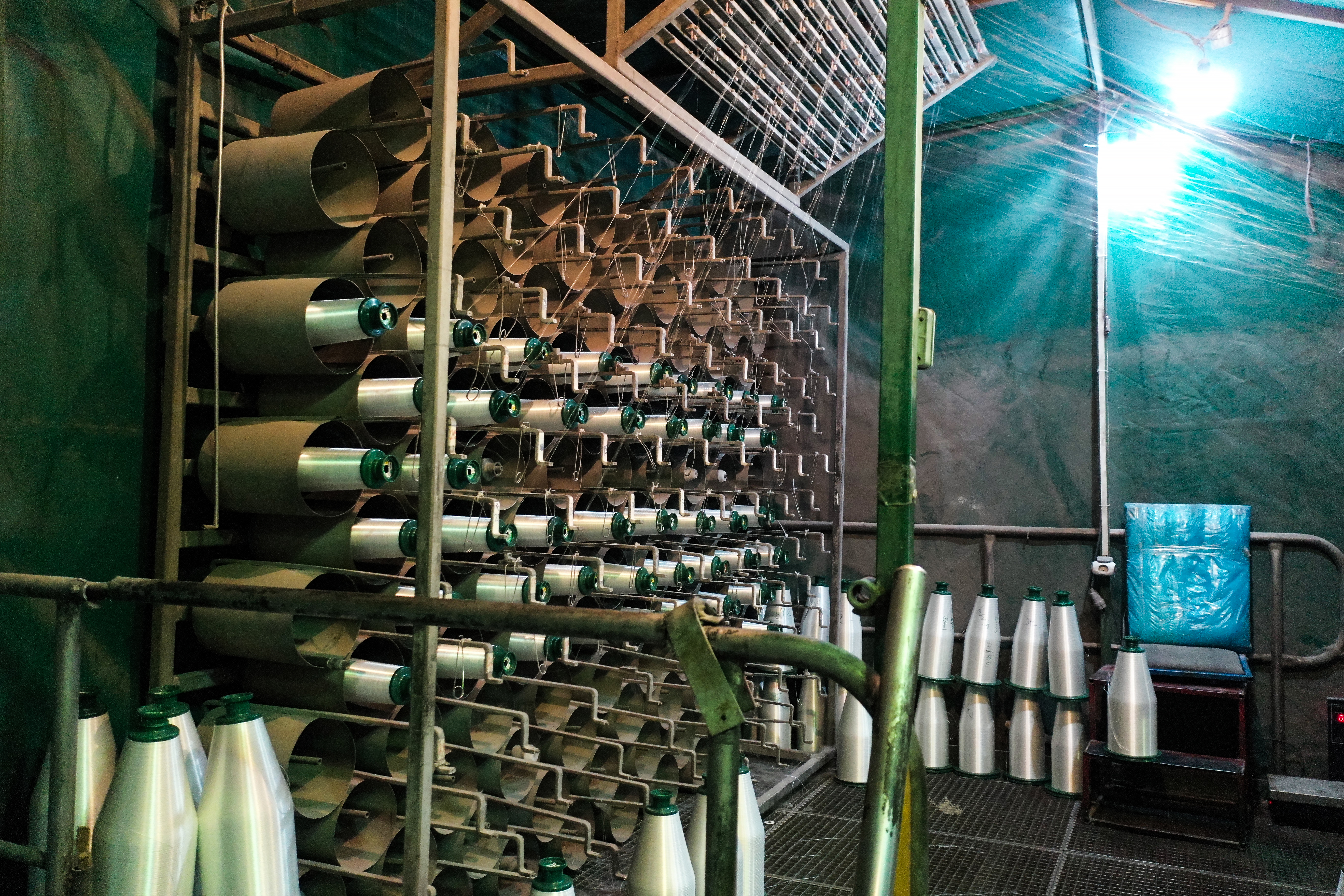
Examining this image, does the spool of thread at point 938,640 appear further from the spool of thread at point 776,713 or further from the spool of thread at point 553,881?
the spool of thread at point 553,881

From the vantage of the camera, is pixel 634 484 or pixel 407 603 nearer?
pixel 407 603

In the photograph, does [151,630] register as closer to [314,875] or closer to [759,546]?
[314,875]

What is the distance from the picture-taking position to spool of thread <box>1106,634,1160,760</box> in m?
3.38

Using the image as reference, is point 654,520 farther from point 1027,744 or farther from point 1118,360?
point 1118,360

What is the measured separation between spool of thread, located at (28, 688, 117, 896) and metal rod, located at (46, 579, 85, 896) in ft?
0.17

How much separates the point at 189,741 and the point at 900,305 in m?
1.26

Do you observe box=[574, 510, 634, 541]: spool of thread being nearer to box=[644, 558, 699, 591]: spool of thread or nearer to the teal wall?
box=[644, 558, 699, 591]: spool of thread

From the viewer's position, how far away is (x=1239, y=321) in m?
4.09

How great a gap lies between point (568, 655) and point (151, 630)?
98 cm

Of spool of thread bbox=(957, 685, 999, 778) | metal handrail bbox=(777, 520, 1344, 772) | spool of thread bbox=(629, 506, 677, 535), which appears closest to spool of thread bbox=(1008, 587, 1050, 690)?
spool of thread bbox=(957, 685, 999, 778)

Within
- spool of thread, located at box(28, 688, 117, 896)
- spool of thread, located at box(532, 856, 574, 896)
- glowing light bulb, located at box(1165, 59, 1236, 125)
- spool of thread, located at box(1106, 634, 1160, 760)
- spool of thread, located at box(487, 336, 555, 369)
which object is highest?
glowing light bulb, located at box(1165, 59, 1236, 125)

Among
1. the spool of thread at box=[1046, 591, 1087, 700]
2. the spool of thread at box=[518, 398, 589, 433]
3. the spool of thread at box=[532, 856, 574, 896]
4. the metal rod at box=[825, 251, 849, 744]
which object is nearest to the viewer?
the spool of thread at box=[532, 856, 574, 896]

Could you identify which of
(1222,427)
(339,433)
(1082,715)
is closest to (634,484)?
(339,433)

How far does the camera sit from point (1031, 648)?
3900mm
